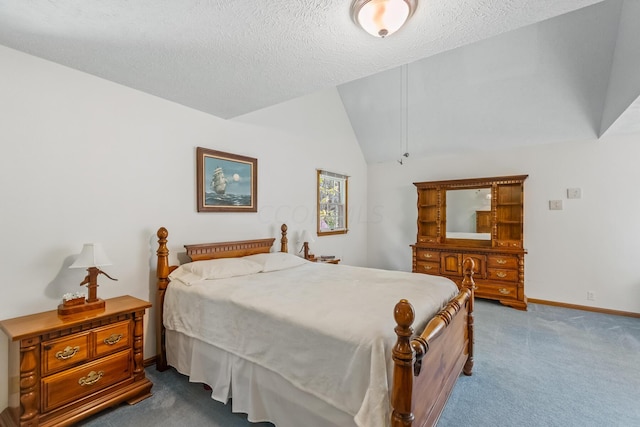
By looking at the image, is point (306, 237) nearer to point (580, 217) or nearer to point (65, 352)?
point (65, 352)

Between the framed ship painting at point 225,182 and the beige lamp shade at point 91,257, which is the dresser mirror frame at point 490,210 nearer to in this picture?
the framed ship painting at point 225,182

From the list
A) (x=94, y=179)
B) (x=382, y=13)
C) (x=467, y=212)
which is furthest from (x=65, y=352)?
(x=467, y=212)

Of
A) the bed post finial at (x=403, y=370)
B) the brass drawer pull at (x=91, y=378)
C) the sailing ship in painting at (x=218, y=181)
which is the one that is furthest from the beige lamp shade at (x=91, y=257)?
the bed post finial at (x=403, y=370)

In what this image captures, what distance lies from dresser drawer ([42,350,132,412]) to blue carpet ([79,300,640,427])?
0.73 feet

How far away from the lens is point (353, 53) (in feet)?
6.27

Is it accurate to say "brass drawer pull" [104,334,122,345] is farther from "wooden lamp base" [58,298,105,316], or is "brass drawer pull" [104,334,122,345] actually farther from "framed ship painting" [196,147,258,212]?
"framed ship painting" [196,147,258,212]

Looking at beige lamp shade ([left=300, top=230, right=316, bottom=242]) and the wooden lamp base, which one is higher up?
beige lamp shade ([left=300, top=230, right=316, bottom=242])

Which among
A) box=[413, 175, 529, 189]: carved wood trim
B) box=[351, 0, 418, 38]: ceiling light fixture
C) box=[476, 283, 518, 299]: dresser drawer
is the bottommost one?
box=[476, 283, 518, 299]: dresser drawer

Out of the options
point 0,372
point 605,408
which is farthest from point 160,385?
point 605,408

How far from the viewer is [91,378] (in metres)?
1.95

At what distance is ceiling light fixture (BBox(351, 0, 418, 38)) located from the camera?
4.65 ft

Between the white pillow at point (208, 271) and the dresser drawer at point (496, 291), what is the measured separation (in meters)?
3.51

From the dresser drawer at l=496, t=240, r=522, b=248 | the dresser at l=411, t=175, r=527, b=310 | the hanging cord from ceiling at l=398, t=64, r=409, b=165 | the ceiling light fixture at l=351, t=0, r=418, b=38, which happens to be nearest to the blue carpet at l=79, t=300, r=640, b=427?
the dresser at l=411, t=175, r=527, b=310

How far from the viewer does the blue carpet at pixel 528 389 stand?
6.40 feet
